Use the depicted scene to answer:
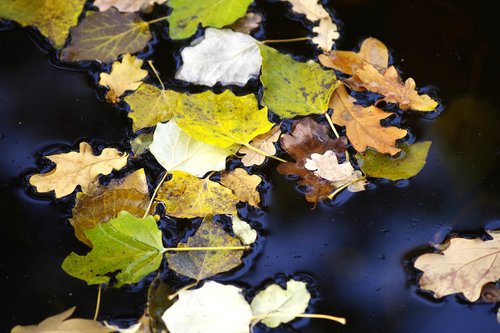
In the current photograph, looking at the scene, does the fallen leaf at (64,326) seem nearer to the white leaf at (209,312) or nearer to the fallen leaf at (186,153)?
the white leaf at (209,312)

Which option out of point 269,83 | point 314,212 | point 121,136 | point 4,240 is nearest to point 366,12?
point 269,83

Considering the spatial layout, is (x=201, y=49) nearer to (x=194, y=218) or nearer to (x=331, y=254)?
(x=194, y=218)

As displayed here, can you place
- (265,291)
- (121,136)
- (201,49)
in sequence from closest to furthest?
(265,291), (121,136), (201,49)

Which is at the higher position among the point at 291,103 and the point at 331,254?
the point at 291,103

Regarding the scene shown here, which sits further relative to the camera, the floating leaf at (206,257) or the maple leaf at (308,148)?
the maple leaf at (308,148)

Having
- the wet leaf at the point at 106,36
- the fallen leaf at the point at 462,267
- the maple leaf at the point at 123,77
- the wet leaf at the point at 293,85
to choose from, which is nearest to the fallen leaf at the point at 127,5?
the wet leaf at the point at 106,36

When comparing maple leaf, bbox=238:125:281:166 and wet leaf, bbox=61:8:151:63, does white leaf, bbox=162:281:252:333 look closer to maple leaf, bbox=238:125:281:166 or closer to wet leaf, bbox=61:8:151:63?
maple leaf, bbox=238:125:281:166
